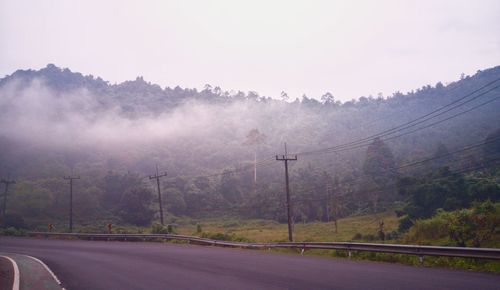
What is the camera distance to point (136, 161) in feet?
453

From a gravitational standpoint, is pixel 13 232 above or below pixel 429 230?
above

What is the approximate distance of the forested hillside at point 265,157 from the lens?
77.3 metres

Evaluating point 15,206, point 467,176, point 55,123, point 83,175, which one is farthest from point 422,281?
point 55,123

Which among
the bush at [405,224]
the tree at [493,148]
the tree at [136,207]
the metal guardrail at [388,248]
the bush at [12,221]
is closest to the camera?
the metal guardrail at [388,248]

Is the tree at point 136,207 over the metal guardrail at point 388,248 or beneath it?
over

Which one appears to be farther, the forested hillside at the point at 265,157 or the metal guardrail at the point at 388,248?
the forested hillside at the point at 265,157

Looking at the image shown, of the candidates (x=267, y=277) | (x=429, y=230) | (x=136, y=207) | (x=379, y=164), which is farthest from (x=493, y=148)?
(x=267, y=277)

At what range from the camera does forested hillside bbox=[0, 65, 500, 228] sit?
3044 inches

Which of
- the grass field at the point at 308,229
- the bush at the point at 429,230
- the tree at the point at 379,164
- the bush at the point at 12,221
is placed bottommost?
the grass field at the point at 308,229

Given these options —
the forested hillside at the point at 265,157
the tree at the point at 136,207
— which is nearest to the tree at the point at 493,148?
the forested hillside at the point at 265,157

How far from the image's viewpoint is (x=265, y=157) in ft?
440

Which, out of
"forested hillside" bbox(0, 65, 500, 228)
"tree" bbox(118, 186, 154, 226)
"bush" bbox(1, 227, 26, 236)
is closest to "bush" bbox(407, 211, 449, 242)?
"forested hillside" bbox(0, 65, 500, 228)

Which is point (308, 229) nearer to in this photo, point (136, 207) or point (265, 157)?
point (136, 207)

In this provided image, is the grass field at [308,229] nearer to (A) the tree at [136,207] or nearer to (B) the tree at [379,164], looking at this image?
(A) the tree at [136,207]
